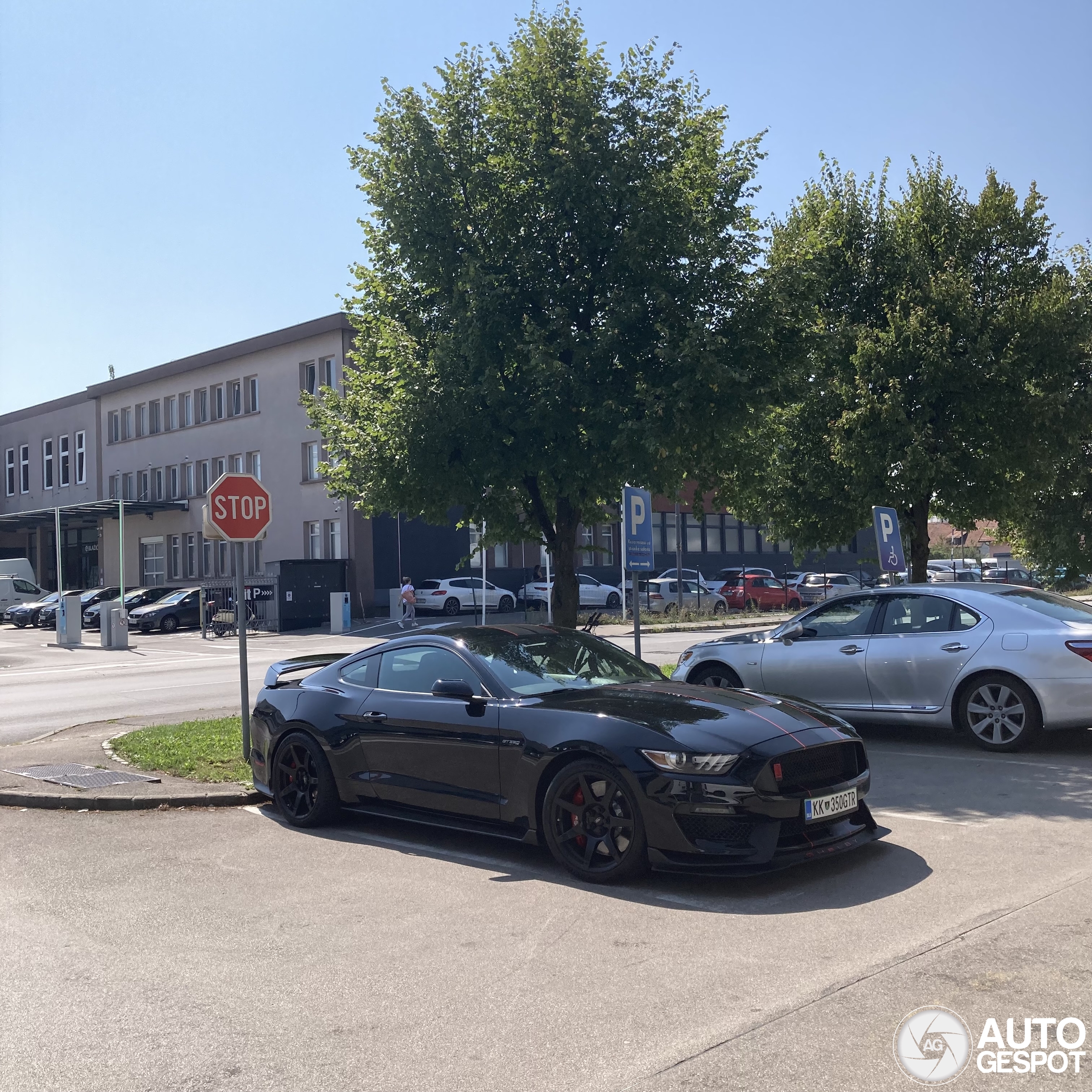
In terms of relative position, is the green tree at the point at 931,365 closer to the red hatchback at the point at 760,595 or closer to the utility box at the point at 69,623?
the utility box at the point at 69,623

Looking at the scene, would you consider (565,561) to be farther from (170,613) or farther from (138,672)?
Answer: (170,613)

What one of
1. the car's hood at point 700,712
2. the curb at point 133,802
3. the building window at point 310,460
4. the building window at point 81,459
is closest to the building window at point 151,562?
the building window at point 81,459

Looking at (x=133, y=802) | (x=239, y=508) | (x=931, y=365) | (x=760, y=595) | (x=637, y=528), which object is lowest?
(x=760, y=595)

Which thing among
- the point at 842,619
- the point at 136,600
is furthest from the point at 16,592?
the point at 842,619

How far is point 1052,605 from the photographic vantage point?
10.3m

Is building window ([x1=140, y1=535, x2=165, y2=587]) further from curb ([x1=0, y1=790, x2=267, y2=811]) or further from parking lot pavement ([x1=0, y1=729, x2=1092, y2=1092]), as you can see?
parking lot pavement ([x1=0, y1=729, x2=1092, y2=1092])

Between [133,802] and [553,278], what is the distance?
7.59 m

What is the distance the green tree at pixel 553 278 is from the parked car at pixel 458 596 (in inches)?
1103

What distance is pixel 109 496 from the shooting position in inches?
2217

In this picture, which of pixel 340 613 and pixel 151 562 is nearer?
pixel 340 613

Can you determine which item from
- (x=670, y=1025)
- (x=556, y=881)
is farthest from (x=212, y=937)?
(x=670, y=1025)

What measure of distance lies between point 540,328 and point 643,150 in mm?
2477

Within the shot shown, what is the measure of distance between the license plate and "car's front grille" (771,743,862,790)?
0.25ft

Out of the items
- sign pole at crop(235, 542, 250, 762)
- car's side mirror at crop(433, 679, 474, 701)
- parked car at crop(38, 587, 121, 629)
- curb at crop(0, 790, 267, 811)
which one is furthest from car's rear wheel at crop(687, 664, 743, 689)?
parked car at crop(38, 587, 121, 629)
